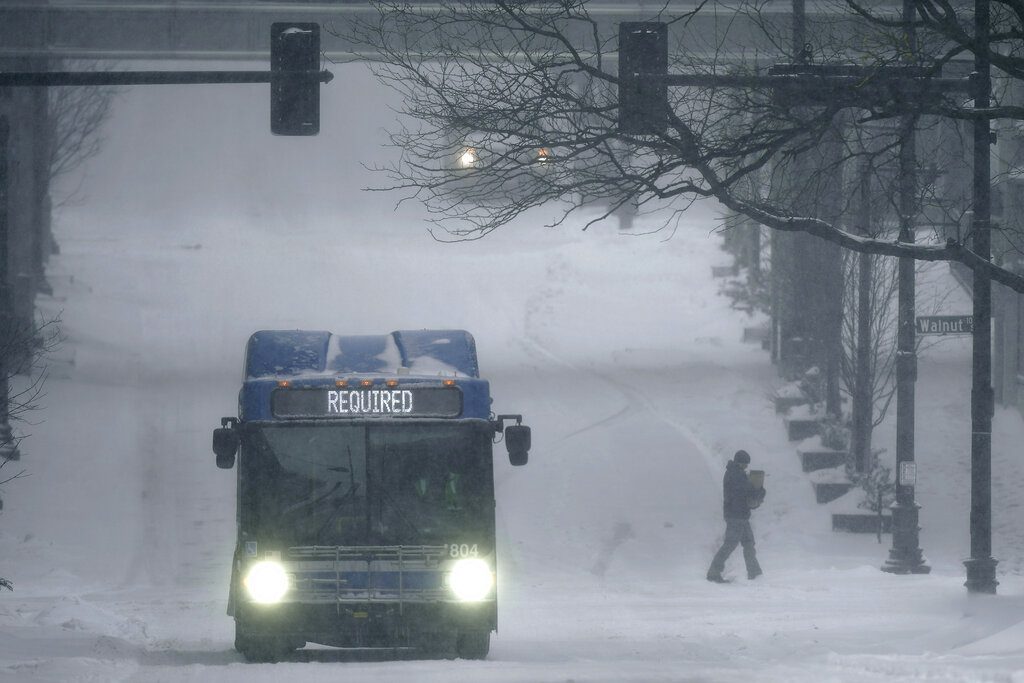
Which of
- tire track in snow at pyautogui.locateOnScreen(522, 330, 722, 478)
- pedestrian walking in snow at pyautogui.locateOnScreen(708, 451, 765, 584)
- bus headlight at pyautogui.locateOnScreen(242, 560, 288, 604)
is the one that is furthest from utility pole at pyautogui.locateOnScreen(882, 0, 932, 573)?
bus headlight at pyautogui.locateOnScreen(242, 560, 288, 604)

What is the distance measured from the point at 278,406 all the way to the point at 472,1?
4.70 meters

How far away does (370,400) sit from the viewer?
11703 mm

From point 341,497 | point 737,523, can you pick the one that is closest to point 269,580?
point 341,497

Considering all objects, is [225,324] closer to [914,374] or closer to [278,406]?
[914,374]

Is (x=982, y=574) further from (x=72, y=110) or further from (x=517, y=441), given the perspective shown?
(x=72, y=110)

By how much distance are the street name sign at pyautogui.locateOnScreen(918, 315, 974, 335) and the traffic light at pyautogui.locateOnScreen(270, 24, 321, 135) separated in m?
8.79

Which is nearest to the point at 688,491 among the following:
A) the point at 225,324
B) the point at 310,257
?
the point at 225,324

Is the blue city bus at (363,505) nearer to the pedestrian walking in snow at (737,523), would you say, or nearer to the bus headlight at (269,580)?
the bus headlight at (269,580)

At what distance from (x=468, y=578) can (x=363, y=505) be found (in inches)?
40.1

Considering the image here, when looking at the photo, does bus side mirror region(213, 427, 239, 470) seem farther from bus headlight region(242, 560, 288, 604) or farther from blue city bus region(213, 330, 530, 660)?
bus headlight region(242, 560, 288, 604)

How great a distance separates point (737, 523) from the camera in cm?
1877

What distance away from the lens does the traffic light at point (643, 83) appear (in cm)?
1206

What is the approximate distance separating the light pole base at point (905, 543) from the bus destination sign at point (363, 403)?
8.71 meters

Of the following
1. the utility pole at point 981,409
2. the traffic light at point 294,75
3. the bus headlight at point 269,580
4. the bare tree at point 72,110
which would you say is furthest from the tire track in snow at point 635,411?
the bare tree at point 72,110
